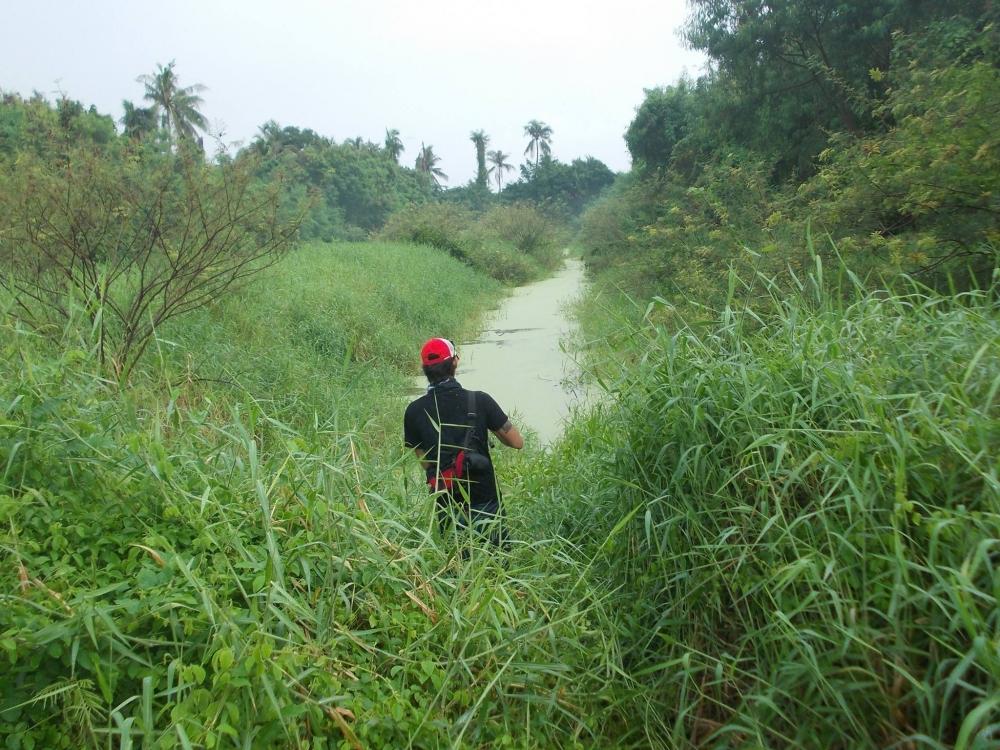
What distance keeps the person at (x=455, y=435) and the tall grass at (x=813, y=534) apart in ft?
1.78

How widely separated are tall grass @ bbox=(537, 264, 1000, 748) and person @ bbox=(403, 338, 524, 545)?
54cm

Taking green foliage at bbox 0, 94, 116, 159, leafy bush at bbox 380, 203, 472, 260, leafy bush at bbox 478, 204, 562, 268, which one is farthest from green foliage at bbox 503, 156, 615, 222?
green foliage at bbox 0, 94, 116, 159

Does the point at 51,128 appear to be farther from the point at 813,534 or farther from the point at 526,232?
the point at 526,232

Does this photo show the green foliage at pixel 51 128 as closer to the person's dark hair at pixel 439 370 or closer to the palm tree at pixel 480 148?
the person's dark hair at pixel 439 370

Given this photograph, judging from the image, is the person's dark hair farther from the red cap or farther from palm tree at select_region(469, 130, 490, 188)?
palm tree at select_region(469, 130, 490, 188)

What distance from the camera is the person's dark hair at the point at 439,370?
3.29 metres

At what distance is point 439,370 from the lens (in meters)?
3.29

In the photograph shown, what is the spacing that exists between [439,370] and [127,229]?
463 centimetres

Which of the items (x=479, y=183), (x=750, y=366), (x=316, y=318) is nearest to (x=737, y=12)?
(x=316, y=318)

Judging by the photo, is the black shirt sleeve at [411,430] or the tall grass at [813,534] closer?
the tall grass at [813,534]

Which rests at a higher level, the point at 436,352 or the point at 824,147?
the point at 824,147

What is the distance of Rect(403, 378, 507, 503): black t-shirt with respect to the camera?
3205mm

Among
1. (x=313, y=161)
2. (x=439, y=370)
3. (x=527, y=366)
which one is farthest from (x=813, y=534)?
(x=313, y=161)

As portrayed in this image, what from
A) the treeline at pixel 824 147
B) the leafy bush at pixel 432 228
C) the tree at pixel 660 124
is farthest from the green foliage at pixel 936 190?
the leafy bush at pixel 432 228
